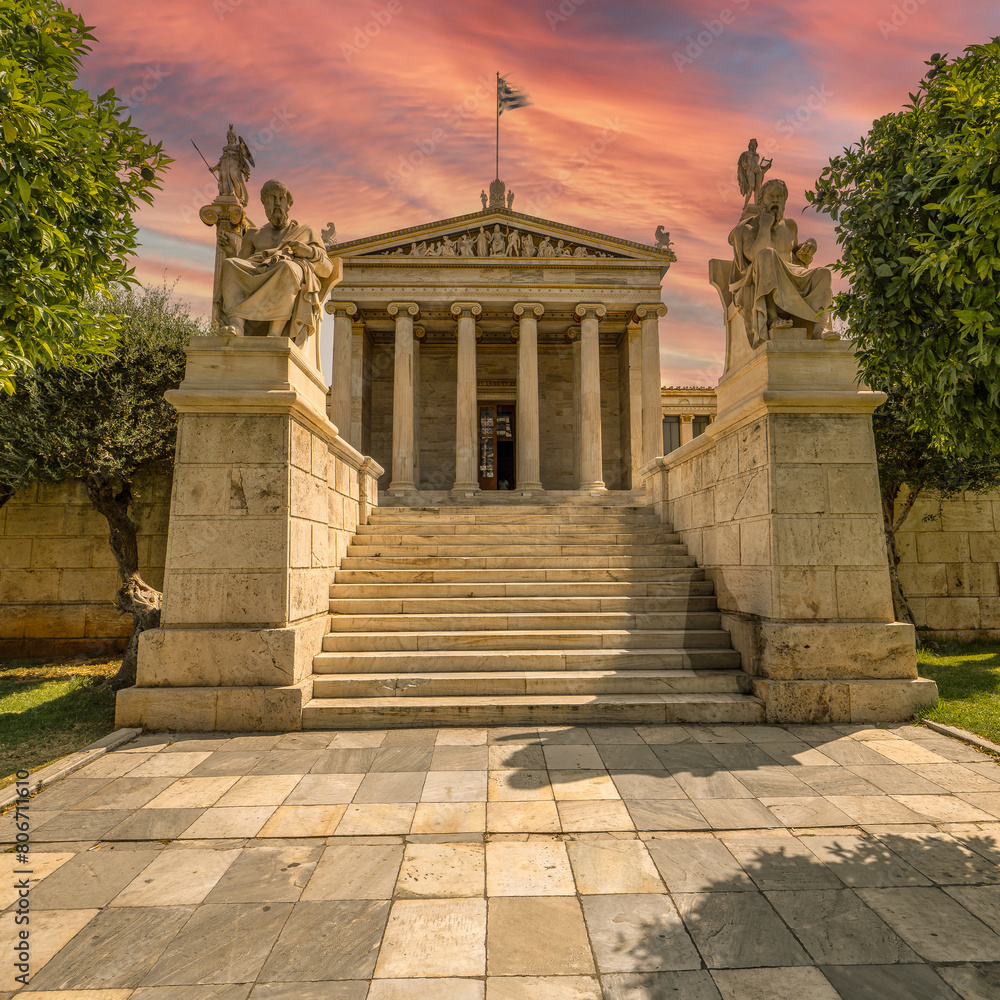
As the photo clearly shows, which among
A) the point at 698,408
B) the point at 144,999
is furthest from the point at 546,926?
the point at 698,408

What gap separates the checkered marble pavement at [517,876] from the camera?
2.30 metres

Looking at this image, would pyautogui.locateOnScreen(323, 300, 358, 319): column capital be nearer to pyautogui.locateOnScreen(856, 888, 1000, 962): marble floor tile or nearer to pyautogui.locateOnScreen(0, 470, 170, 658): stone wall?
pyautogui.locateOnScreen(0, 470, 170, 658): stone wall

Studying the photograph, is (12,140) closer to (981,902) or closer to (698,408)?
(981,902)

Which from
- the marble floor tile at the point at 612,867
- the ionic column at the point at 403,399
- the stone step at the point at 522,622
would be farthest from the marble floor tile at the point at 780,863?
the ionic column at the point at 403,399

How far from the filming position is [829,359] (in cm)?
618

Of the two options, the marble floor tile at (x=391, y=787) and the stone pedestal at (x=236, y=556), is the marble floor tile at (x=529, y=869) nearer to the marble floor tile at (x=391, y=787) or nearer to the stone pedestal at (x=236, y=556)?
the marble floor tile at (x=391, y=787)

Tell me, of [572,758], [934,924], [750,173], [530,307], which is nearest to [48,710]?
[572,758]

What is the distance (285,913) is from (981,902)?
3281 millimetres

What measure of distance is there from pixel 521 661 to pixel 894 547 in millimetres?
8673

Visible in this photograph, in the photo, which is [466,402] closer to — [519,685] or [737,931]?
[519,685]

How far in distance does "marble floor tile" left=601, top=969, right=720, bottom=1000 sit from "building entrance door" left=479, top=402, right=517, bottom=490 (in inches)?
845

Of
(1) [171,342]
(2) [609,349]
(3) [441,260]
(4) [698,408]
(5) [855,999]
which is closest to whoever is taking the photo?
(5) [855,999]

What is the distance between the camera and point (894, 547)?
10984mm

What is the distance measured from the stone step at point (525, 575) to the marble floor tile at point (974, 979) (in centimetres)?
554
